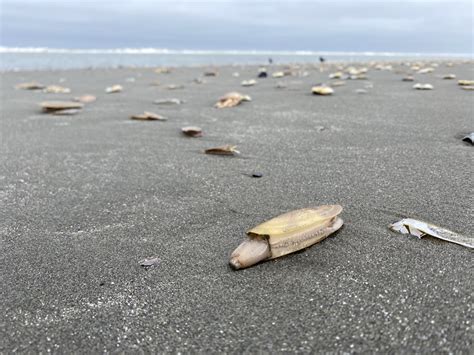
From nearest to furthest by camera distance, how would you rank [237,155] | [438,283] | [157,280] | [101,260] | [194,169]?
[438,283]
[157,280]
[101,260]
[194,169]
[237,155]

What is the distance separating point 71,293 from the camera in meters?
1.32

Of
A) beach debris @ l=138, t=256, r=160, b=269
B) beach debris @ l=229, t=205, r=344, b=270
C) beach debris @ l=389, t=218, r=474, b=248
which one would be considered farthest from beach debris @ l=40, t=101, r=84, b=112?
beach debris @ l=389, t=218, r=474, b=248

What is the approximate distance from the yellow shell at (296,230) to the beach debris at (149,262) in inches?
13.7

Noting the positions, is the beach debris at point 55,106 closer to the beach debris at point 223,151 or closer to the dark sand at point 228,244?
the dark sand at point 228,244

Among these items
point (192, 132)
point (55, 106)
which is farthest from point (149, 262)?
point (55, 106)

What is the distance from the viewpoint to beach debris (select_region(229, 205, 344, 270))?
56.0 inches

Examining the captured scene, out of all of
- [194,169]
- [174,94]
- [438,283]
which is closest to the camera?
[438,283]

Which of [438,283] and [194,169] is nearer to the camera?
[438,283]

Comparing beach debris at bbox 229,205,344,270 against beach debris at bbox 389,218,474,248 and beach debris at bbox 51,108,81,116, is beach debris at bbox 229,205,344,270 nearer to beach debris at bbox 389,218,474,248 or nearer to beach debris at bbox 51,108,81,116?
beach debris at bbox 389,218,474,248

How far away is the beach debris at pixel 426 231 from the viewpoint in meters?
1.50

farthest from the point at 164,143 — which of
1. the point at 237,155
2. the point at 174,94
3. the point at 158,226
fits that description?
the point at 174,94

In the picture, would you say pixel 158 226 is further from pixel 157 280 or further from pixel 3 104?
pixel 3 104

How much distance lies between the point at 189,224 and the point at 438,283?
1.00 m

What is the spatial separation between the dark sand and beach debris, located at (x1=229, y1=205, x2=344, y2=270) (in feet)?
0.14
